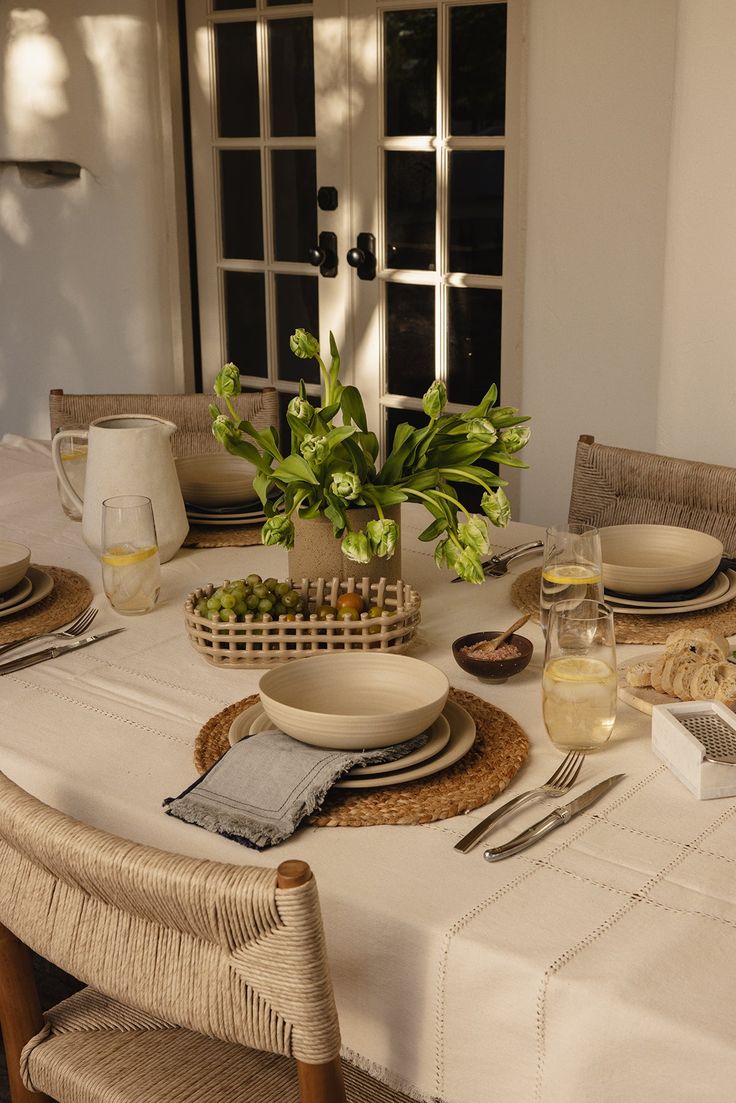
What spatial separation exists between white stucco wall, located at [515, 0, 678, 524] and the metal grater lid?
2.04m

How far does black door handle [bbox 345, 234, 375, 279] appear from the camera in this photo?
3.72 meters

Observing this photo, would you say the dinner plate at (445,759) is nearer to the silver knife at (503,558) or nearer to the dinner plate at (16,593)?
the silver knife at (503,558)

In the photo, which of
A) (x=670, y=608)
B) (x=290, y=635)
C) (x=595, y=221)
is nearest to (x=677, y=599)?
(x=670, y=608)

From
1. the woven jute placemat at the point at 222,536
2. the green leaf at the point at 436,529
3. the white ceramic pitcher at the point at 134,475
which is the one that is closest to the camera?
the green leaf at the point at 436,529

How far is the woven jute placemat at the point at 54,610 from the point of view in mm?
1540

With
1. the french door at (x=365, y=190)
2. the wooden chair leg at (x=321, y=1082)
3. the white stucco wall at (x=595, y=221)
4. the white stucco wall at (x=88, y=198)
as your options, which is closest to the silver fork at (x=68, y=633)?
the wooden chair leg at (x=321, y=1082)

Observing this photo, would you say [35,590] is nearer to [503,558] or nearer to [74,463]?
[74,463]

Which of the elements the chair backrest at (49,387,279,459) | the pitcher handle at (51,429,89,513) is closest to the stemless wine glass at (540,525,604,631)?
the pitcher handle at (51,429,89,513)

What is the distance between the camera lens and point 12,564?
1.59 metres

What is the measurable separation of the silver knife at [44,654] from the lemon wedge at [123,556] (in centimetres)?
9

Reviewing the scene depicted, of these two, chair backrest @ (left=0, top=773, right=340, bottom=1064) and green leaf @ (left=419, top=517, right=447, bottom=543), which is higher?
green leaf @ (left=419, top=517, right=447, bottom=543)

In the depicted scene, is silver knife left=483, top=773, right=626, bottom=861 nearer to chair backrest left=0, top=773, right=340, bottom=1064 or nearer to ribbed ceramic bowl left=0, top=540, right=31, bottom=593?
chair backrest left=0, top=773, right=340, bottom=1064

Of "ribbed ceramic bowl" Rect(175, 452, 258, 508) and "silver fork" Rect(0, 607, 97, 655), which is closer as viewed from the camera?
"silver fork" Rect(0, 607, 97, 655)

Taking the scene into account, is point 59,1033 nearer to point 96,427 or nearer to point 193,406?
point 96,427
